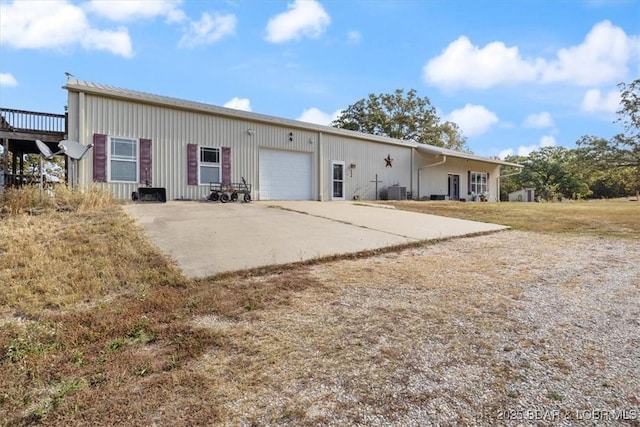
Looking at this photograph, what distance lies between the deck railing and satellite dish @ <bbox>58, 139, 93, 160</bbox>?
8.98ft

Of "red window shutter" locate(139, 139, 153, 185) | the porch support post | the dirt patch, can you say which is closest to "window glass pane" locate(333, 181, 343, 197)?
"red window shutter" locate(139, 139, 153, 185)

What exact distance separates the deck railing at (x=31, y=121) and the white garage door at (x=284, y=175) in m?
6.17

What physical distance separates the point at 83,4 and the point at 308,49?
536 centimetres

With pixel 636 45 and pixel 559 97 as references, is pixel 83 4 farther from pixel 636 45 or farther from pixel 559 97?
pixel 636 45

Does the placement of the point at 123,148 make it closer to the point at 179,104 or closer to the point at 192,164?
the point at 192,164

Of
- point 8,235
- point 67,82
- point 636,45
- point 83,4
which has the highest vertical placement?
point 636,45

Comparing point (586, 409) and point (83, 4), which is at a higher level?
point (83, 4)

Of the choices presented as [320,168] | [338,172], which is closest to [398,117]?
[338,172]

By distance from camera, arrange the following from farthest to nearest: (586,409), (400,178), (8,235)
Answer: (400,178)
(8,235)
(586,409)

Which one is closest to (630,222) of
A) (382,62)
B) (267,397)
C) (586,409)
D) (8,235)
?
(382,62)

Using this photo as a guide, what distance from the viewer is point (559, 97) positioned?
15.6m

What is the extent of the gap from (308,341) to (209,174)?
10035 millimetres

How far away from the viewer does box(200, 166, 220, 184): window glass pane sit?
1187cm

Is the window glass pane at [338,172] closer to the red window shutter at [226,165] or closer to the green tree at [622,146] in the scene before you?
the red window shutter at [226,165]
